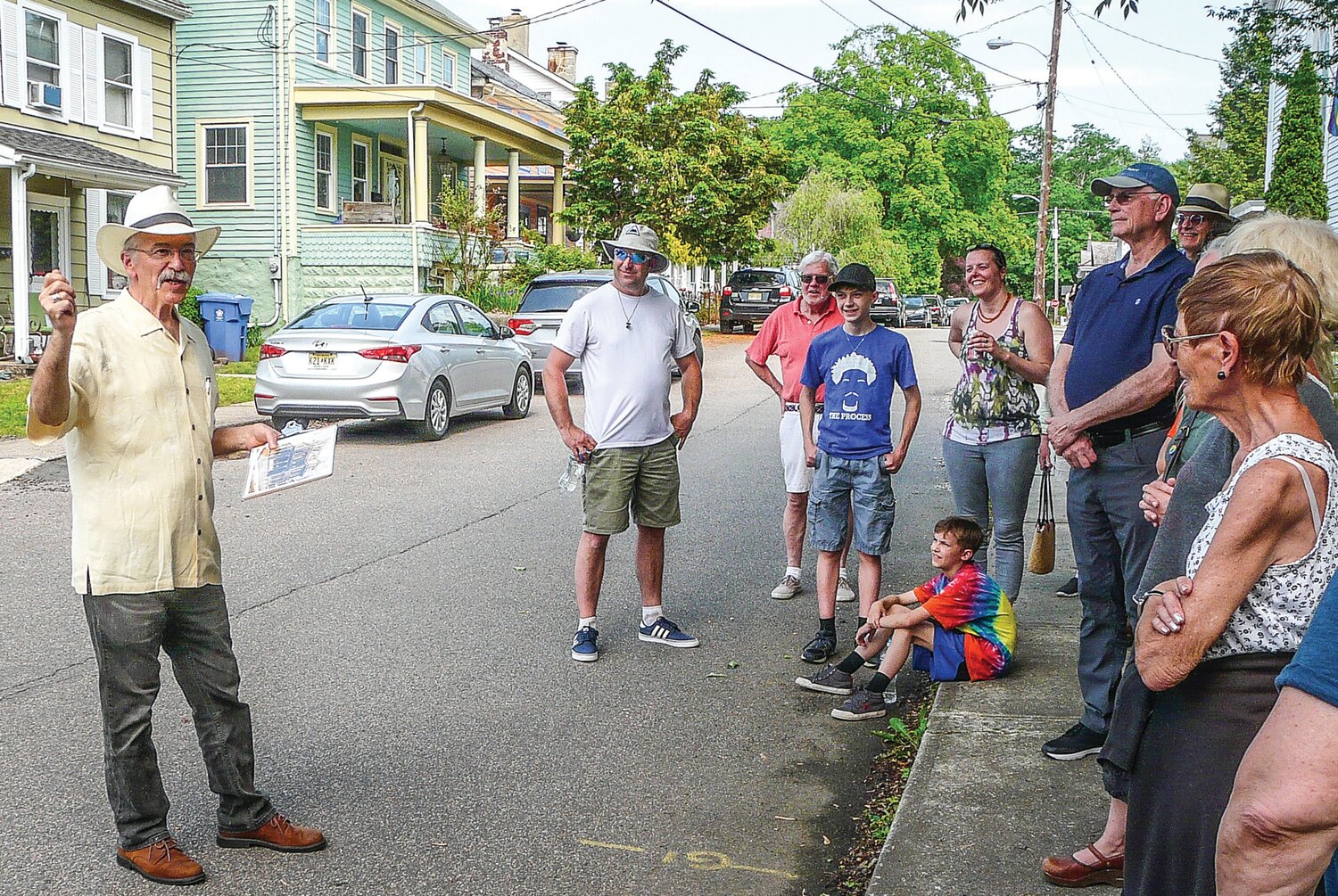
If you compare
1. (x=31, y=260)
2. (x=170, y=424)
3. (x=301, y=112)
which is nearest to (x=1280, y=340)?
(x=170, y=424)

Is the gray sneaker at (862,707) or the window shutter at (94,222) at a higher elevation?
the window shutter at (94,222)

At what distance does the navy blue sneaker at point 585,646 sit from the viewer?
6.38 metres

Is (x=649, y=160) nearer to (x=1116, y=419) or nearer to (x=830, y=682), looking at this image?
(x=830, y=682)

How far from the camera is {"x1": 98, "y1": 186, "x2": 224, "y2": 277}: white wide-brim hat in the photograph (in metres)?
3.94

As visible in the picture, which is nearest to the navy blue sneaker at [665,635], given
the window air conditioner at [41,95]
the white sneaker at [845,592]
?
the white sneaker at [845,592]

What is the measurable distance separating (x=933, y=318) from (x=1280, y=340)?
64058 mm

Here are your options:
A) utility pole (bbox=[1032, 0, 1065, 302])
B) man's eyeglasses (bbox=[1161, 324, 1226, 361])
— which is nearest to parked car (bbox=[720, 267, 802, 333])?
utility pole (bbox=[1032, 0, 1065, 302])

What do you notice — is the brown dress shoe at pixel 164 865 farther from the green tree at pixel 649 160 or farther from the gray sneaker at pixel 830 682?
the green tree at pixel 649 160

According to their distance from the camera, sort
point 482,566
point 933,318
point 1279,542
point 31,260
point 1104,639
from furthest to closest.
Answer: point 933,318 < point 31,260 < point 482,566 < point 1104,639 < point 1279,542

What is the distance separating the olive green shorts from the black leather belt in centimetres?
237

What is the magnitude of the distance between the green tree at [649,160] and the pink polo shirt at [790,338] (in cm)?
2778

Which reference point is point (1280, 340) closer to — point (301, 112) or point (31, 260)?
point (31, 260)

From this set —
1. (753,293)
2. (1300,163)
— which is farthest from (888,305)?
(1300,163)

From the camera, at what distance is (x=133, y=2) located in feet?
83.1
